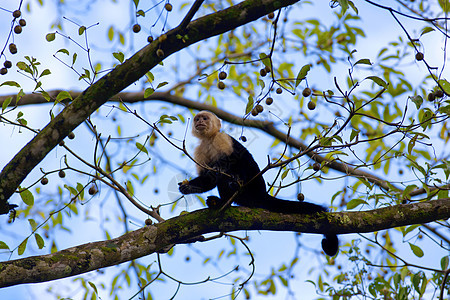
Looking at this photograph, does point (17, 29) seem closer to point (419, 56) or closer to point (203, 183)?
point (203, 183)

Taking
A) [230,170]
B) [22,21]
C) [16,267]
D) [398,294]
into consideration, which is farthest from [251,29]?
[16,267]

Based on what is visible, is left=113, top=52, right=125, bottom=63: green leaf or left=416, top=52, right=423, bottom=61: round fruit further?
left=416, top=52, right=423, bottom=61: round fruit

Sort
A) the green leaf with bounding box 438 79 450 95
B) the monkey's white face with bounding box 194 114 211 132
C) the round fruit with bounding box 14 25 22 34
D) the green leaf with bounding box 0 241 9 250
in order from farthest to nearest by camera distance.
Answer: the monkey's white face with bounding box 194 114 211 132 < the round fruit with bounding box 14 25 22 34 < the green leaf with bounding box 0 241 9 250 < the green leaf with bounding box 438 79 450 95

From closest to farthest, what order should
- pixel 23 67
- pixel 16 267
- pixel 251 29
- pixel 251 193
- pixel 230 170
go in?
1. pixel 16 267
2. pixel 23 67
3. pixel 251 193
4. pixel 230 170
5. pixel 251 29

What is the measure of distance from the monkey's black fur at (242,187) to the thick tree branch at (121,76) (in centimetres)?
98

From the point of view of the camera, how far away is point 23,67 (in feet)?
11.4

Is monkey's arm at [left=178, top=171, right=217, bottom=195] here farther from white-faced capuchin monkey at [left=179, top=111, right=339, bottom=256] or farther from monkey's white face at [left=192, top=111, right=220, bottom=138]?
monkey's white face at [left=192, top=111, right=220, bottom=138]

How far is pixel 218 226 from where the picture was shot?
3.77m

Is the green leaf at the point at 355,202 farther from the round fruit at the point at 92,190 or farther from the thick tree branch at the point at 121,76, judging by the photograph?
the round fruit at the point at 92,190

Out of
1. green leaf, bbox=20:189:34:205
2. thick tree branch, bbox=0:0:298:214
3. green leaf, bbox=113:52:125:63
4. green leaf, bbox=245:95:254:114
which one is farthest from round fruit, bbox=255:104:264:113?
green leaf, bbox=20:189:34:205

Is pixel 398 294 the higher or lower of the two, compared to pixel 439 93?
lower

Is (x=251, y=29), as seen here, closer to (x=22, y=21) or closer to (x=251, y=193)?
(x=251, y=193)

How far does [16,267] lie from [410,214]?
10.0 feet

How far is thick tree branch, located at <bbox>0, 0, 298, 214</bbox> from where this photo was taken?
3283 millimetres
